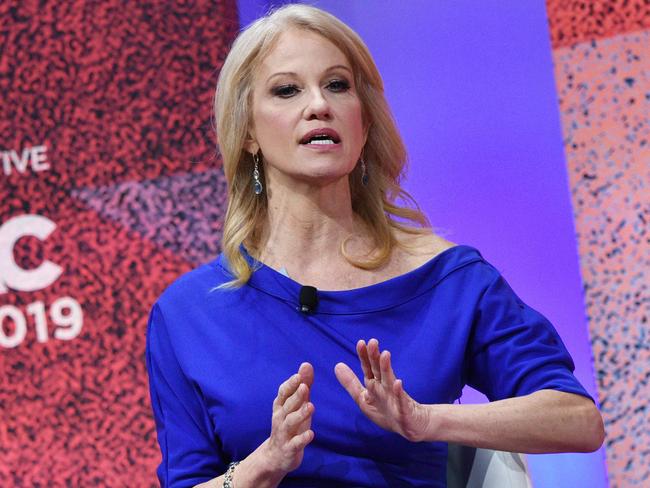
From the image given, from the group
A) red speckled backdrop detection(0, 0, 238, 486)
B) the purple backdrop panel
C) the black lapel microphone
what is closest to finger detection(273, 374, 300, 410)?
the black lapel microphone

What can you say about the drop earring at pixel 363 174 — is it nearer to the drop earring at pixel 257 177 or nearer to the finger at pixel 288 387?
the drop earring at pixel 257 177

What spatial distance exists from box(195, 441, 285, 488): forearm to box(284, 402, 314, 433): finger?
0.10 meters

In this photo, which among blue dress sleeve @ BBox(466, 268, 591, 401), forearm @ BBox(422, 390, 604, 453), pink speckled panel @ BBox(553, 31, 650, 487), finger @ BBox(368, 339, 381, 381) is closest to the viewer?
finger @ BBox(368, 339, 381, 381)

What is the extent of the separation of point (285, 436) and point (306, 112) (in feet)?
2.06

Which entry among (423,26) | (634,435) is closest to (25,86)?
(423,26)

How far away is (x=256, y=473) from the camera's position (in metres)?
1.64

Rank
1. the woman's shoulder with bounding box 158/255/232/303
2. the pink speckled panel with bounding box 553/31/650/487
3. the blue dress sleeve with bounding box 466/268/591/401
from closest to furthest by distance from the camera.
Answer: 1. the blue dress sleeve with bounding box 466/268/591/401
2. the woman's shoulder with bounding box 158/255/232/303
3. the pink speckled panel with bounding box 553/31/650/487

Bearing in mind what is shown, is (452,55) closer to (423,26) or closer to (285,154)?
(423,26)

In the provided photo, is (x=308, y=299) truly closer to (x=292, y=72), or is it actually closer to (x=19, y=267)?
(x=292, y=72)

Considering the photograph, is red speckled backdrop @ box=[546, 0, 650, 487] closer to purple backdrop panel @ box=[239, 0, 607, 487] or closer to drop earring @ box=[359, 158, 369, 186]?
purple backdrop panel @ box=[239, 0, 607, 487]

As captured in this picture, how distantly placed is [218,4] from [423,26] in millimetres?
583

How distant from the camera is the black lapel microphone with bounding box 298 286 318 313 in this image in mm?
1863

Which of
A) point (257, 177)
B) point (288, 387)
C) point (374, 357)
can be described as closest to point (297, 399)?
point (288, 387)

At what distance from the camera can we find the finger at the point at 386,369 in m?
1.50
